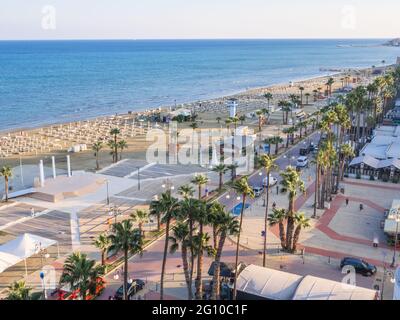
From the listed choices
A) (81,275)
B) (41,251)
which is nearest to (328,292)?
(81,275)

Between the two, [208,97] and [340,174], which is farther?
[208,97]

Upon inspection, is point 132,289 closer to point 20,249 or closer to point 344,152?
point 20,249

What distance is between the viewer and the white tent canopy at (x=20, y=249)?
29578 millimetres

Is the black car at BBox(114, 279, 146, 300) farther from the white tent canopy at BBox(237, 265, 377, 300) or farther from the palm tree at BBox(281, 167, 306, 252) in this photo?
the palm tree at BBox(281, 167, 306, 252)

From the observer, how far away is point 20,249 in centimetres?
3064

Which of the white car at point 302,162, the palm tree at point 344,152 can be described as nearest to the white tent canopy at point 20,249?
the palm tree at point 344,152

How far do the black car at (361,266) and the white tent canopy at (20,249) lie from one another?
21.2 m

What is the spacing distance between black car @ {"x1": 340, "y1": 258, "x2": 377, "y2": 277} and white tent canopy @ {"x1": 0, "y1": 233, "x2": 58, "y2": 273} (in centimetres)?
2122

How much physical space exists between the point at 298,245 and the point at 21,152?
49036 mm

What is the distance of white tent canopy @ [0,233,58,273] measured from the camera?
29.6 meters

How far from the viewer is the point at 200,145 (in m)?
69.6
